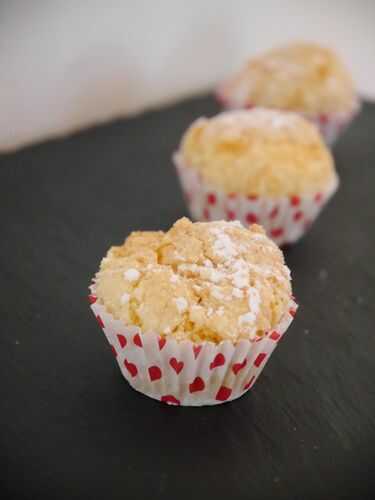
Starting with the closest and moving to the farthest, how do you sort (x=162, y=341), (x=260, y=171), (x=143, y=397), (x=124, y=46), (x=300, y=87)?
(x=162, y=341)
(x=143, y=397)
(x=260, y=171)
(x=300, y=87)
(x=124, y=46)

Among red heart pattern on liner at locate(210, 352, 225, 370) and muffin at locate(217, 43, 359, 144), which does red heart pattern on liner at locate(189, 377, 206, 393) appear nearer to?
red heart pattern on liner at locate(210, 352, 225, 370)

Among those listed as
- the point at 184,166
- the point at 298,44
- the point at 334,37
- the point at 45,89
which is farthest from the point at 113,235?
the point at 334,37

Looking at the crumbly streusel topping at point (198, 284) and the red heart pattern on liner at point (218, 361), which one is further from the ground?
the crumbly streusel topping at point (198, 284)

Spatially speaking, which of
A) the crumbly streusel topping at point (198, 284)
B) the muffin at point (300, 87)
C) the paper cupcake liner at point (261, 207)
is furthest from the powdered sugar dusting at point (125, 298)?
the muffin at point (300, 87)

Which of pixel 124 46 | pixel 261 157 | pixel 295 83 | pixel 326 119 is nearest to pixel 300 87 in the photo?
pixel 295 83

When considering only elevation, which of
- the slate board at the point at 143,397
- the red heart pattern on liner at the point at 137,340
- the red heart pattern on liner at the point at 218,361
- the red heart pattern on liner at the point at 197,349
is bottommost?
the slate board at the point at 143,397

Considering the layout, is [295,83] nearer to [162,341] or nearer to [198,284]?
[198,284]

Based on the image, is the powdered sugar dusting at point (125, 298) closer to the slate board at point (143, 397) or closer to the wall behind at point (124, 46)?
the slate board at point (143, 397)
